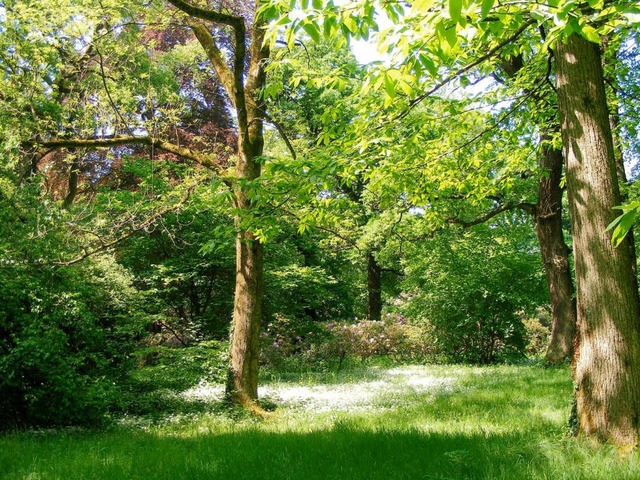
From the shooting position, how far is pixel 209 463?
4812 millimetres

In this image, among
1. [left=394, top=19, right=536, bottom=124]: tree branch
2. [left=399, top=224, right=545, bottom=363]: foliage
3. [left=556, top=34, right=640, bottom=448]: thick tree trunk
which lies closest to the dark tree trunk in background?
[left=394, top=19, right=536, bottom=124]: tree branch

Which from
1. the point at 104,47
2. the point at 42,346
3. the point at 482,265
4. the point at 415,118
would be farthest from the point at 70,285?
the point at 482,265

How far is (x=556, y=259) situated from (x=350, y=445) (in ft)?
34.6

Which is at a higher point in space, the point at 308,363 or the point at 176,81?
the point at 176,81

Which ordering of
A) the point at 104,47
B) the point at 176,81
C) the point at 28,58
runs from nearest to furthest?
1. the point at 104,47
2. the point at 28,58
3. the point at 176,81

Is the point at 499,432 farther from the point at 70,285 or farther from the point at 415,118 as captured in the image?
the point at 70,285

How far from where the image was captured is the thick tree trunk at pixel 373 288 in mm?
24395

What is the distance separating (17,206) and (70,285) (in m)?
1.74

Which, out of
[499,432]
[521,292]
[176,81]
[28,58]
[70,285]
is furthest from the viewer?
[521,292]

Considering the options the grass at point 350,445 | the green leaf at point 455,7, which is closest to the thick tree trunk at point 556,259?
the grass at point 350,445

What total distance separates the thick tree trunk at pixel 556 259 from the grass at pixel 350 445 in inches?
183

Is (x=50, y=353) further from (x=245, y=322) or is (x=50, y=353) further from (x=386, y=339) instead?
(x=386, y=339)

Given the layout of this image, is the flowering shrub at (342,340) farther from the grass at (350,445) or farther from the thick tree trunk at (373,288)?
the grass at (350,445)

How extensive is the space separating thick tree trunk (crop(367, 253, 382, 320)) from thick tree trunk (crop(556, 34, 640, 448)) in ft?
63.5
